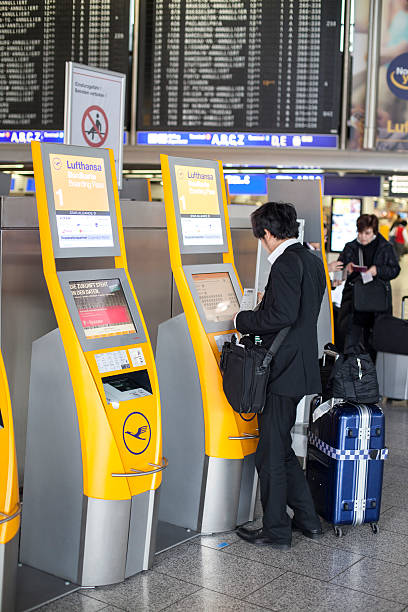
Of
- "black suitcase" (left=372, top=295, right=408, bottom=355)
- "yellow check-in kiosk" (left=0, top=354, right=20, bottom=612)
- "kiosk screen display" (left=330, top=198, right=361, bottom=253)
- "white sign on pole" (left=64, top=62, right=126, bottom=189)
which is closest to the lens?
"yellow check-in kiosk" (left=0, top=354, right=20, bottom=612)

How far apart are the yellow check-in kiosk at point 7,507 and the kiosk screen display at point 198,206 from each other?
1.38 meters

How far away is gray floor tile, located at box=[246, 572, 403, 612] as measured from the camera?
3.09 m

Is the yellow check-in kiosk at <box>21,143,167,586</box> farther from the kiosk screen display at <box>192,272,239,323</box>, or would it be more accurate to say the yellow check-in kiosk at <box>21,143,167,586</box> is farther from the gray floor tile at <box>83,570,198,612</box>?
the kiosk screen display at <box>192,272,239,323</box>

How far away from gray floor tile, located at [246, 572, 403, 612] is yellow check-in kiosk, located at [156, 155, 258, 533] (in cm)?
61

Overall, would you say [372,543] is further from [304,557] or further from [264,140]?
[264,140]

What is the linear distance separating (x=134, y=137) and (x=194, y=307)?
3644 millimetres

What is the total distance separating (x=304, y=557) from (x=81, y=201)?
6.11 ft

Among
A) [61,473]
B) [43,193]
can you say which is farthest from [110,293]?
[61,473]

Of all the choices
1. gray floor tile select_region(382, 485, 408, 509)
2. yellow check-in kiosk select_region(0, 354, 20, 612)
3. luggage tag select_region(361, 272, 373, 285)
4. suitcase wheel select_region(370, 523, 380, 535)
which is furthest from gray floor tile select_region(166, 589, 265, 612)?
luggage tag select_region(361, 272, 373, 285)

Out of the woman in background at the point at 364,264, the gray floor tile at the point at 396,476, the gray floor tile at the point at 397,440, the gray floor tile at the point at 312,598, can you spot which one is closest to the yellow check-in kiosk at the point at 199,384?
the gray floor tile at the point at 312,598

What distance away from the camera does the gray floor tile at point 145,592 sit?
305 cm

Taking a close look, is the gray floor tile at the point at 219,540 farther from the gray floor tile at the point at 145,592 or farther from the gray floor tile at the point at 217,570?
the gray floor tile at the point at 145,592

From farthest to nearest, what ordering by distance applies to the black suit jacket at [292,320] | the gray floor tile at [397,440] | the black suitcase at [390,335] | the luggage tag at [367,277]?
the black suitcase at [390,335] → the luggage tag at [367,277] → the gray floor tile at [397,440] → the black suit jacket at [292,320]

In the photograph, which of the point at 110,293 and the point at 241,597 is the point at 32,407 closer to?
the point at 110,293
